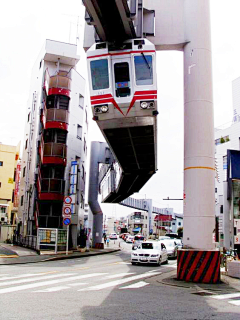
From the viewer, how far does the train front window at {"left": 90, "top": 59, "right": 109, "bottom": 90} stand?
1402 centimetres

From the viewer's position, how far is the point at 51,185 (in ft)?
118

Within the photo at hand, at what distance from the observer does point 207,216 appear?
14.4 m

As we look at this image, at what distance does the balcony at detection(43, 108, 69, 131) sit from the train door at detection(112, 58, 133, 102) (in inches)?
929

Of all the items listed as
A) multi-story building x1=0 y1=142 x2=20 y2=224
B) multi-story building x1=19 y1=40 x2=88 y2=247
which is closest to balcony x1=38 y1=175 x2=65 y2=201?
multi-story building x1=19 y1=40 x2=88 y2=247

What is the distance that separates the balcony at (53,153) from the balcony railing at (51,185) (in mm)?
1727

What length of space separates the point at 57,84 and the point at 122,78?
2506 cm

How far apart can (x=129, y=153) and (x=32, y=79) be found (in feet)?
105

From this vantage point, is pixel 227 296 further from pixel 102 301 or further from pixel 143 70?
pixel 143 70

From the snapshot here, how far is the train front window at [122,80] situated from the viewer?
13945mm

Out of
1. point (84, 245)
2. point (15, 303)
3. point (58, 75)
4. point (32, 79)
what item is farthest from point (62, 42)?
point (15, 303)

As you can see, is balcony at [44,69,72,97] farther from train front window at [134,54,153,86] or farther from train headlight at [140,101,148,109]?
train headlight at [140,101,148,109]

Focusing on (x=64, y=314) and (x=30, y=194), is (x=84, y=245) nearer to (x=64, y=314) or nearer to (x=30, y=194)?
(x=30, y=194)

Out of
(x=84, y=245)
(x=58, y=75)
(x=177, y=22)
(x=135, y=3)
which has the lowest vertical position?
(x=84, y=245)

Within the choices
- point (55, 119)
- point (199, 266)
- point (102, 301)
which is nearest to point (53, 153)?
point (55, 119)
